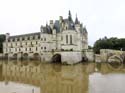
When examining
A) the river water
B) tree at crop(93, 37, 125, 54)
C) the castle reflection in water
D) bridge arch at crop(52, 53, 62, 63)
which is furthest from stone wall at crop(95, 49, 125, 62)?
the castle reflection in water

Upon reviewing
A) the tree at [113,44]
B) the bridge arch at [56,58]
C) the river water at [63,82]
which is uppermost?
the tree at [113,44]

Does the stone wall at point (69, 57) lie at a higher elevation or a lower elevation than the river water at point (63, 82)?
higher

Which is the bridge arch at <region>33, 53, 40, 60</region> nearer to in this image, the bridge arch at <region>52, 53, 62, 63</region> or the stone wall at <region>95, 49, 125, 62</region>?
the bridge arch at <region>52, 53, 62, 63</region>

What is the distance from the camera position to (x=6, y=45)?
68.8 m

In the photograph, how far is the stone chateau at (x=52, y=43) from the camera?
160 ft

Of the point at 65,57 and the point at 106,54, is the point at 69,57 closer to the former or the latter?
the point at 65,57

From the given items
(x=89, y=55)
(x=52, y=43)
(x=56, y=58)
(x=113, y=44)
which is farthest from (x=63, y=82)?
(x=113, y=44)

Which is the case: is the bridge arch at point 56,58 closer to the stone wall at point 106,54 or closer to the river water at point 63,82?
the stone wall at point 106,54

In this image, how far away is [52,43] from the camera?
58406 millimetres

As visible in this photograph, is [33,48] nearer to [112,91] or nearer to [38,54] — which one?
[38,54]

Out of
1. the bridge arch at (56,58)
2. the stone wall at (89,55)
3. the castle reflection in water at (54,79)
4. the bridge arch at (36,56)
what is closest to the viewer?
the castle reflection in water at (54,79)

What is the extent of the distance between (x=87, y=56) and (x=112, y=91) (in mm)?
32904

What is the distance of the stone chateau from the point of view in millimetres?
48622

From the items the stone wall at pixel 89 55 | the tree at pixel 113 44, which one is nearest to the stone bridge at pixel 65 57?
the stone wall at pixel 89 55
